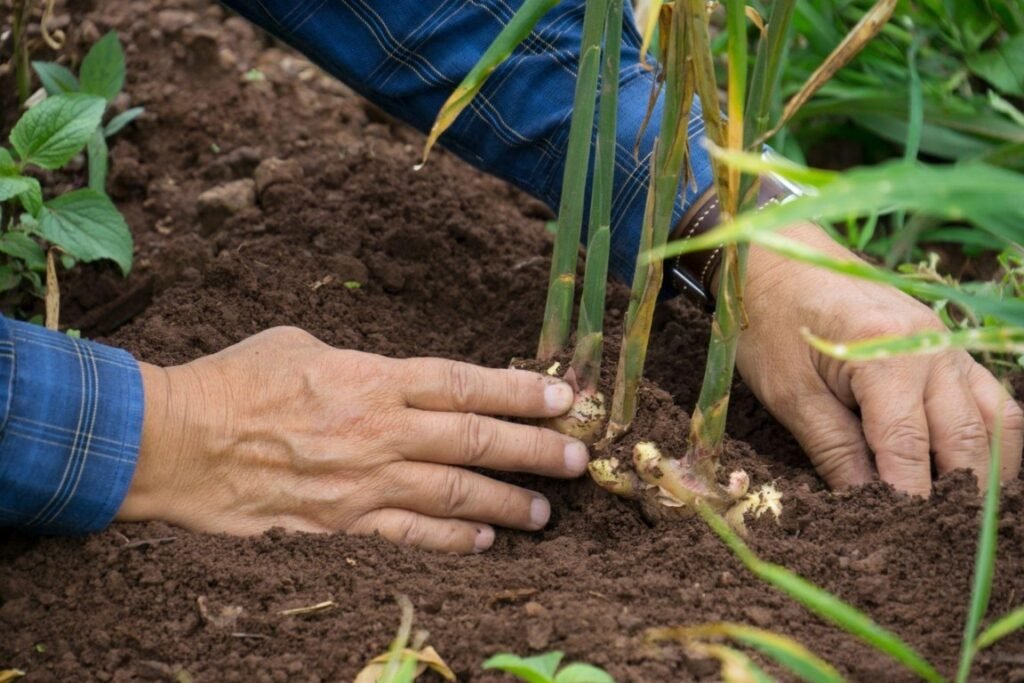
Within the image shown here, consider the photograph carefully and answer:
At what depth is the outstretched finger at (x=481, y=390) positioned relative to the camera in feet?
4.59

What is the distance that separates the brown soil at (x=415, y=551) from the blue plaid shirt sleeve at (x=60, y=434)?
0.05 meters

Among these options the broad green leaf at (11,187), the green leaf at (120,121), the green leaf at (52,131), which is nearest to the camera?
the broad green leaf at (11,187)

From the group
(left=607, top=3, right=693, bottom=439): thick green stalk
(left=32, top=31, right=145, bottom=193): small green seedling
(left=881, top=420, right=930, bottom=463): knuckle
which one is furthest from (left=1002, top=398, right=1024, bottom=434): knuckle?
(left=32, top=31, right=145, bottom=193): small green seedling

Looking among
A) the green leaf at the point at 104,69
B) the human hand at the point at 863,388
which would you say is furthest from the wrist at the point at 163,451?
the green leaf at the point at 104,69

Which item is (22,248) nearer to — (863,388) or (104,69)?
(104,69)

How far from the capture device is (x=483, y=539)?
1.42 m

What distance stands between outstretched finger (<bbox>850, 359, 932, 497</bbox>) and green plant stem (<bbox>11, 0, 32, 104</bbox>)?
1405 mm

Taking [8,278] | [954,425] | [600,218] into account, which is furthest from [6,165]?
[954,425]

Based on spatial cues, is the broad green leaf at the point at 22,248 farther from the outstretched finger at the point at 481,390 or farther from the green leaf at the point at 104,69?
the outstretched finger at the point at 481,390

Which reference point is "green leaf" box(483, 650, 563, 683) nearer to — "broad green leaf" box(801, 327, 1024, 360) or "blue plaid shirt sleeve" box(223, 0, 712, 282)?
"broad green leaf" box(801, 327, 1024, 360)

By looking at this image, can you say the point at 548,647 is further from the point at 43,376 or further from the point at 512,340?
the point at 512,340

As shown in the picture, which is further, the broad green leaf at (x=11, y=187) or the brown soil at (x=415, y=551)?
the broad green leaf at (x=11, y=187)

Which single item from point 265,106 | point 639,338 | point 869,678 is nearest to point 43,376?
point 639,338

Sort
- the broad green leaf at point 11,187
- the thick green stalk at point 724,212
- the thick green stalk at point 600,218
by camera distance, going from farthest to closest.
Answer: the broad green leaf at point 11,187, the thick green stalk at point 600,218, the thick green stalk at point 724,212
